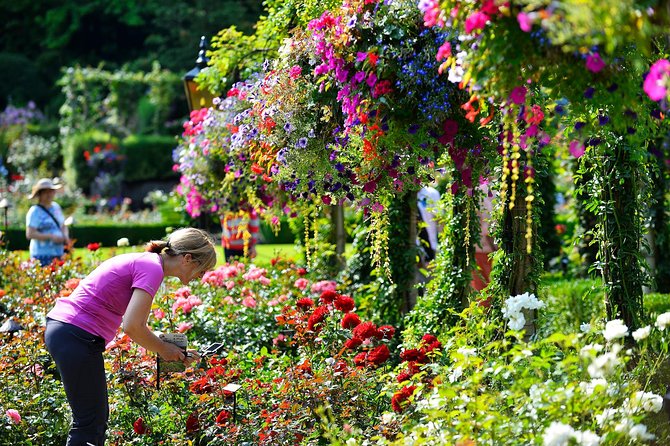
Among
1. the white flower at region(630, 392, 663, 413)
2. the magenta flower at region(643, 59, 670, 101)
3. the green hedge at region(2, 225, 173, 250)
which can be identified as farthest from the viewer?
the green hedge at region(2, 225, 173, 250)

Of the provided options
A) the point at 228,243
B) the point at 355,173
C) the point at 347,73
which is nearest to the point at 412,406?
the point at 355,173

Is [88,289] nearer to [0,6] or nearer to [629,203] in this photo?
[629,203]

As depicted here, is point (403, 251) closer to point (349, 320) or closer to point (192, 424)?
point (349, 320)

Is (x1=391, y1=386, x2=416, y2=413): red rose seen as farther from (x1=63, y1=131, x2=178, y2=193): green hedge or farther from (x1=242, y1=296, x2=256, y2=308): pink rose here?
(x1=63, y1=131, x2=178, y2=193): green hedge

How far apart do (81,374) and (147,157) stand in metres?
19.6

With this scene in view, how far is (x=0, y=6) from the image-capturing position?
3053cm

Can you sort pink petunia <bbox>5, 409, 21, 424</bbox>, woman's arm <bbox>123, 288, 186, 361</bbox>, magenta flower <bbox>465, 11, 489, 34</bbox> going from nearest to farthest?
1. magenta flower <bbox>465, 11, 489, 34</bbox>
2. woman's arm <bbox>123, 288, 186, 361</bbox>
3. pink petunia <bbox>5, 409, 21, 424</bbox>

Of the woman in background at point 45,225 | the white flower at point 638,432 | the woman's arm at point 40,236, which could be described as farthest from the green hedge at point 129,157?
the white flower at point 638,432

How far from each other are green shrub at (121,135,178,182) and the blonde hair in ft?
62.4

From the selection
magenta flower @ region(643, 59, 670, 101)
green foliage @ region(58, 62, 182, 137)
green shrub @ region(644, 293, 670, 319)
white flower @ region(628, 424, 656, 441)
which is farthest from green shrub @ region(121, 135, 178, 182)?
magenta flower @ region(643, 59, 670, 101)

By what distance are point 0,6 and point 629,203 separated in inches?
1177

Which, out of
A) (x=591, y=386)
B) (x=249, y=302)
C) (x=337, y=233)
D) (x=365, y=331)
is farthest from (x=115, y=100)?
(x=591, y=386)

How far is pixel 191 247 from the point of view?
3.53 m

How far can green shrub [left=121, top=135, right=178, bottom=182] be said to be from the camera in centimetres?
2223
